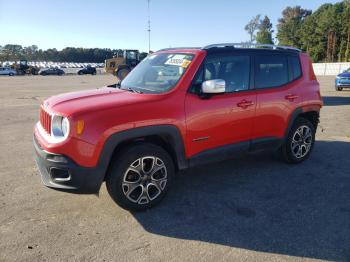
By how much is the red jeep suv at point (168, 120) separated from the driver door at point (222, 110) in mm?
13

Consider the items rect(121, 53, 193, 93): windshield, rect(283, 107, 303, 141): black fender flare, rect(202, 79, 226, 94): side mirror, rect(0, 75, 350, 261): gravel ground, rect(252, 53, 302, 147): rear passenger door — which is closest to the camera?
rect(0, 75, 350, 261): gravel ground

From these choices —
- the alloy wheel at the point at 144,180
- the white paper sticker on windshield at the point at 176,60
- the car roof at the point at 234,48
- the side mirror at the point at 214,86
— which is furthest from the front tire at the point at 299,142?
the alloy wheel at the point at 144,180

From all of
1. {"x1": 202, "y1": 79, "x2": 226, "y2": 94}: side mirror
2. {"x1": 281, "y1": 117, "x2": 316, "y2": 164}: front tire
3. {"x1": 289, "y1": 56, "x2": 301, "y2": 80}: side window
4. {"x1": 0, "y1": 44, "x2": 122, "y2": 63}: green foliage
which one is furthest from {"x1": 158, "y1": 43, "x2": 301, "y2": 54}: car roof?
{"x1": 0, "y1": 44, "x2": 122, "y2": 63}: green foliage

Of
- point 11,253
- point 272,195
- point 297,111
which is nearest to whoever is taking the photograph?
point 11,253

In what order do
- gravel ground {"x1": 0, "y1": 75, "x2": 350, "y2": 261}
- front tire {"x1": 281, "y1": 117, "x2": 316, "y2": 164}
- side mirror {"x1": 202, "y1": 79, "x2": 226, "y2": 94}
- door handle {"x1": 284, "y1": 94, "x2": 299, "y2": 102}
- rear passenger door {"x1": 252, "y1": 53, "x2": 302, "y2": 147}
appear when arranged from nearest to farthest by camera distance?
Answer: gravel ground {"x1": 0, "y1": 75, "x2": 350, "y2": 261} < side mirror {"x1": 202, "y1": 79, "x2": 226, "y2": 94} < rear passenger door {"x1": 252, "y1": 53, "x2": 302, "y2": 147} < door handle {"x1": 284, "y1": 94, "x2": 299, "y2": 102} < front tire {"x1": 281, "y1": 117, "x2": 316, "y2": 164}

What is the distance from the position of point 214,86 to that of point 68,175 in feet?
6.19

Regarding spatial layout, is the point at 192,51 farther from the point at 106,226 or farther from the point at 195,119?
the point at 106,226

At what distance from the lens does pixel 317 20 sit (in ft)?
243

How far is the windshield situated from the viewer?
423 centimetres

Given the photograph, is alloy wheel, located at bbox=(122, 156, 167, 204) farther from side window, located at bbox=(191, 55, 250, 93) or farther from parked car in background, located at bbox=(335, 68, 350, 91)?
parked car in background, located at bbox=(335, 68, 350, 91)

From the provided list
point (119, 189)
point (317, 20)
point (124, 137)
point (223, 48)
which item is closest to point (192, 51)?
point (223, 48)

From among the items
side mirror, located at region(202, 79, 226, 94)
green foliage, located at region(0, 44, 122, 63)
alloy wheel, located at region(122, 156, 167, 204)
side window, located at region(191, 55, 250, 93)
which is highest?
green foliage, located at region(0, 44, 122, 63)

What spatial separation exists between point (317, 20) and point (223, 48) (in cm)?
7918

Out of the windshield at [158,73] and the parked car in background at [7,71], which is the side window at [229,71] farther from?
the parked car in background at [7,71]
